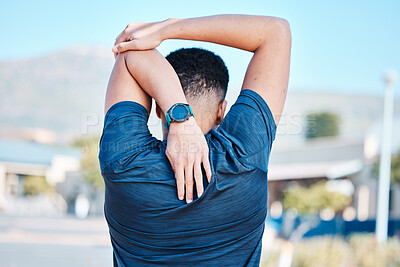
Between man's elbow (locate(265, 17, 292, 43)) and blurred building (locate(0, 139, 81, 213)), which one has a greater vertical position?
man's elbow (locate(265, 17, 292, 43))

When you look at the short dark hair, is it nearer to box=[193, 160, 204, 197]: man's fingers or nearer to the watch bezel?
the watch bezel

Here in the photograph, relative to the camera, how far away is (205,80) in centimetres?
144

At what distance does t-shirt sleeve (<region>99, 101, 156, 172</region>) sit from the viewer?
1.31 meters

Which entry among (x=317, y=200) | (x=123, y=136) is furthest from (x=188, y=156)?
(x=317, y=200)

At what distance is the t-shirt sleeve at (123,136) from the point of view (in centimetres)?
131

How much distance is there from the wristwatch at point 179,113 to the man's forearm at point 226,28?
0.81 feet

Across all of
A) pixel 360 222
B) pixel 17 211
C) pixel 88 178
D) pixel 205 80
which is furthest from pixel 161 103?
pixel 17 211

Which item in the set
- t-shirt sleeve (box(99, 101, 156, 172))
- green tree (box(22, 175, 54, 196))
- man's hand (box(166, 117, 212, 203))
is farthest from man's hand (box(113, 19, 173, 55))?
green tree (box(22, 175, 54, 196))

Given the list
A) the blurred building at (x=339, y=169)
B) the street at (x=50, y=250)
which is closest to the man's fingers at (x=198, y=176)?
the street at (x=50, y=250)

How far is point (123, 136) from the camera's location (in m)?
1.33

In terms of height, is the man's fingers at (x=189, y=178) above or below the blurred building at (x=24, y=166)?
above

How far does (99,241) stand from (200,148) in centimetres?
1781

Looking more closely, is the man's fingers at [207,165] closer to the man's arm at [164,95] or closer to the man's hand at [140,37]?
the man's arm at [164,95]

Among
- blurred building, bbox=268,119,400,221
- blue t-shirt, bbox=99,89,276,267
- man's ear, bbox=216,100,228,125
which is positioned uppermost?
man's ear, bbox=216,100,228,125
